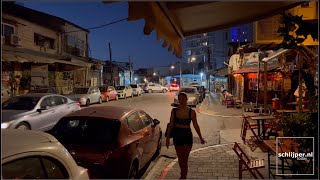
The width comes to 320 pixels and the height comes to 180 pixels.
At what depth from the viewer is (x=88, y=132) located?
6.24 meters

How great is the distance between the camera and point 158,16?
393cm

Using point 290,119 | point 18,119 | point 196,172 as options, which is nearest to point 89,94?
point 18,119

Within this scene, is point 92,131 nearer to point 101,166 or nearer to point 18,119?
point 101,166

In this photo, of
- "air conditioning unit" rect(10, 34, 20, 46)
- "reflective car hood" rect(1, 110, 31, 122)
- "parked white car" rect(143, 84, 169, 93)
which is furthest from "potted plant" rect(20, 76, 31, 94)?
"parked white car" rect(143, 84, 169, 93)

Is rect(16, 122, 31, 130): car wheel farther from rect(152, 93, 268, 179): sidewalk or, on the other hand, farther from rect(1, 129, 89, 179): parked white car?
rect(1, 129, 89, 179): parked white car

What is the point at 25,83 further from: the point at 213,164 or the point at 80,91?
the point at 213,164

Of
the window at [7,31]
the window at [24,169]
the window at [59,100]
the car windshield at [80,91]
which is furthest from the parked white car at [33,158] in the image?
the window at [7,31]

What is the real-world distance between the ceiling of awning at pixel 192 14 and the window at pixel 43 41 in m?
25.3

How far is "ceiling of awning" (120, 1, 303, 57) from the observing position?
3664mm

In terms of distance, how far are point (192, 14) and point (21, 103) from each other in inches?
332

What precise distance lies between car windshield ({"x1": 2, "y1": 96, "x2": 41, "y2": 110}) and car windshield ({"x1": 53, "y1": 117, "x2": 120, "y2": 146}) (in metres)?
5.10

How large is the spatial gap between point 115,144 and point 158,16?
2814mm

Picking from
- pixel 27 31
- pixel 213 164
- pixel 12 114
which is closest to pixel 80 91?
pixel 27 31

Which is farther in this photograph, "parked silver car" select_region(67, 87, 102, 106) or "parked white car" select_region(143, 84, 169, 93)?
"parked white car" select_region(143, 84, 169, 93)
